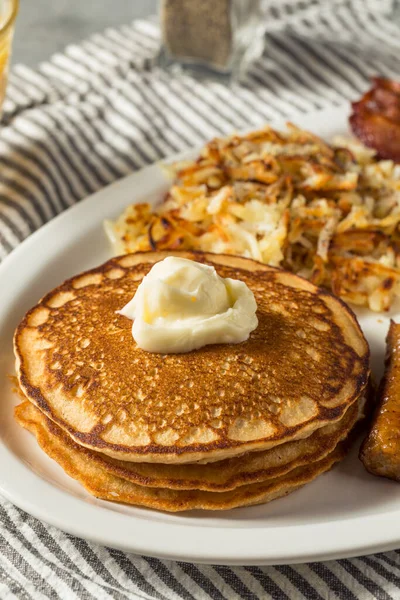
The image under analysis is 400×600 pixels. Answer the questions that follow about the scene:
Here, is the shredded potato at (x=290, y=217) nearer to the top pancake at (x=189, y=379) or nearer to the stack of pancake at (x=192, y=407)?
the top pancake at (x=189, y=379)

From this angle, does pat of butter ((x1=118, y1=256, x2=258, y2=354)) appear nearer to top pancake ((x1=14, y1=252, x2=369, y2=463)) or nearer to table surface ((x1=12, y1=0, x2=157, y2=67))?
top pancake ((x1=14, y1=252, x2=369, y2=463))

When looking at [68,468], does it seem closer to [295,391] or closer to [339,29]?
[295,391]

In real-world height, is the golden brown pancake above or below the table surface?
above

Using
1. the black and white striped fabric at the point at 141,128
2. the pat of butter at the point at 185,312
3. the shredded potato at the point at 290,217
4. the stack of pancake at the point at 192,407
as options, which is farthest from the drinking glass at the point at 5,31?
the pat of butter at the point at 185,312

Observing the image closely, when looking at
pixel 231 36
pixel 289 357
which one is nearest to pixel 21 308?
pixel 289 357

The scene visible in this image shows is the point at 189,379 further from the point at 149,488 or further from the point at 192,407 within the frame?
the point at 149,488

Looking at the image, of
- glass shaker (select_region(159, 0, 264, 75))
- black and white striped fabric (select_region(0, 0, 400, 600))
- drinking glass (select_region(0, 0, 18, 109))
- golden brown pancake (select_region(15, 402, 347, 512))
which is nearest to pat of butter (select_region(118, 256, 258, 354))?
golden brown pancake (select_region(15, 402, 347, 512))

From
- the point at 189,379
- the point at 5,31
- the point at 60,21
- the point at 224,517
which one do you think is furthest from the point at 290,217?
the point at 60,21
